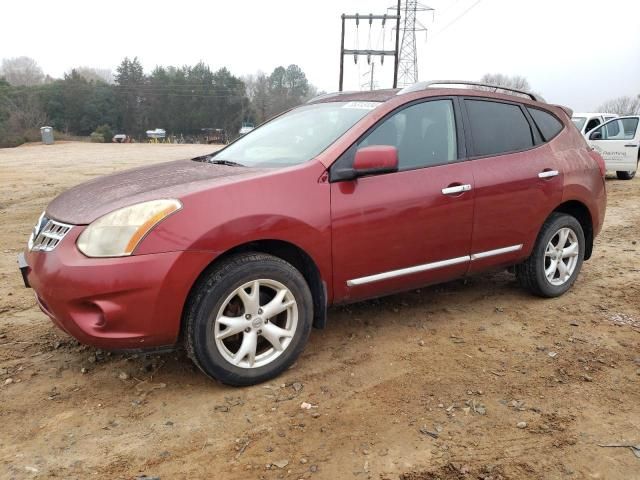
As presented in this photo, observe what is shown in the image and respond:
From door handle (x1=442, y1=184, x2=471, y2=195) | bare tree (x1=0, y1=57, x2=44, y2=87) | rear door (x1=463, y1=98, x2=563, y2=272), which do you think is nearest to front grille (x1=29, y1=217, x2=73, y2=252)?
door handle (x1=442, y1=184, x2=471, y2=195)

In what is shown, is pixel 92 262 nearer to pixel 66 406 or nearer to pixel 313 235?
pixel 66 406

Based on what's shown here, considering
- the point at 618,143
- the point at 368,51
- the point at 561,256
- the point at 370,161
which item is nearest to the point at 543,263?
the point at 561,256

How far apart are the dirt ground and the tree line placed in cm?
6536

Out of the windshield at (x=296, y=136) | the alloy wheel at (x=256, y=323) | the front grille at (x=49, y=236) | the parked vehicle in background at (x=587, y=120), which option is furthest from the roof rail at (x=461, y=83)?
the parked vehicle in background at (x=587, y=120)

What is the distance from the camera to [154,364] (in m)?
→ 3.24

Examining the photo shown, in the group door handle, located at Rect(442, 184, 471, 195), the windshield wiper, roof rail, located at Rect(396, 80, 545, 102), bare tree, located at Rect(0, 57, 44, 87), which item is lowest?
door handle, located at Rect(442, 184, 471, 195)

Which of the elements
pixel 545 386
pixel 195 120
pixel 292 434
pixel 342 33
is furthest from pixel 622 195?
pixel 195 120

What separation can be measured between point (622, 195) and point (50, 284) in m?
11.3

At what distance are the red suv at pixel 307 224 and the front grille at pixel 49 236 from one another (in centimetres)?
1

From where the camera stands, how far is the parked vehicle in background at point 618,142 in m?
13.1

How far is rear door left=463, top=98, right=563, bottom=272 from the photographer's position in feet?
12.4

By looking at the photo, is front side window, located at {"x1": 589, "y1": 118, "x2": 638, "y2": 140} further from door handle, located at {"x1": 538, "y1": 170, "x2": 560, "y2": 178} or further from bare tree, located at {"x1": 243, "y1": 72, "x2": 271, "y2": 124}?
bare tree, located at {"x1": 243, "y1": 72, "x2": 271, "y2": 124}

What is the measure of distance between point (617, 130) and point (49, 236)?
14340 mm

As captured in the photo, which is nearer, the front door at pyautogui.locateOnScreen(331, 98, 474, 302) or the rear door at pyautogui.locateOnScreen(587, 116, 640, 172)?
the front door at pyautogui.locateOnScreen(331, 98, 474, 302)
